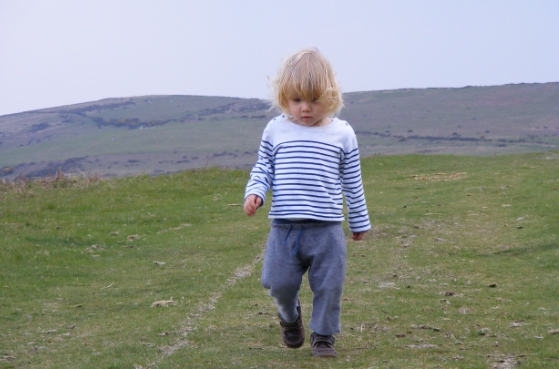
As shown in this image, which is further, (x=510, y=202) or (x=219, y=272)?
(x=510, y=202)

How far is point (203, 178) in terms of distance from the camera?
20.3 meters

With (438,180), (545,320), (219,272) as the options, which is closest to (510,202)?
(438,180)

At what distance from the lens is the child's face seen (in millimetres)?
4676

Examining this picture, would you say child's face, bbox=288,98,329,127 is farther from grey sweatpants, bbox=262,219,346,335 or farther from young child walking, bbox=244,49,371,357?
grey sweatpants, bbox=262,219,346,335

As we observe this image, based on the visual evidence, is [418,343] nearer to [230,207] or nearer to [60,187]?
[230,207]

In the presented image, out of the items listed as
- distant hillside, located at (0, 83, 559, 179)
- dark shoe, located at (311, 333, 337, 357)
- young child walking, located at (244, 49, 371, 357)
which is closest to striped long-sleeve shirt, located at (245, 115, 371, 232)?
young child walking, located at (244, 49, 371, 357)

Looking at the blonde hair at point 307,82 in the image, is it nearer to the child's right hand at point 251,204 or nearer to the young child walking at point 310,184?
the young child walking at point 310,184

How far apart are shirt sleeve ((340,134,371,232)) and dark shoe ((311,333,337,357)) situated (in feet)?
2.23

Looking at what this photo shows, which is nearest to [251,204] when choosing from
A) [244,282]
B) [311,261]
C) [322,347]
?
[311,261]

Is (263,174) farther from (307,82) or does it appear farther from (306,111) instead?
(307,82)

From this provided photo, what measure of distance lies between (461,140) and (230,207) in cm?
1817

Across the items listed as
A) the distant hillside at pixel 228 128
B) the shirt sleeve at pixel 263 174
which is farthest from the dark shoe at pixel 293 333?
the distant hillside at pixel 228 128

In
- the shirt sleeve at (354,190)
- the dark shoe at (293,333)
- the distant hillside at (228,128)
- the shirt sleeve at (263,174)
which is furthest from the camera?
the distant hillside at (228,128)

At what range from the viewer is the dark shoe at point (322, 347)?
193 inches
